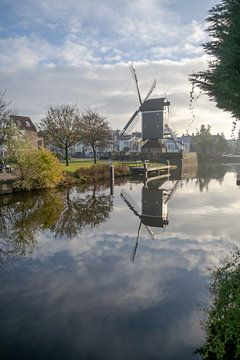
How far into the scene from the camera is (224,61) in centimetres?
489

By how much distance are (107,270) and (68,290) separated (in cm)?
173

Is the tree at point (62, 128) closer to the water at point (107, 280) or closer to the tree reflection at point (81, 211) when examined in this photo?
the tree reflection at point (81, 211)

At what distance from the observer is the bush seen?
26269 millimetres

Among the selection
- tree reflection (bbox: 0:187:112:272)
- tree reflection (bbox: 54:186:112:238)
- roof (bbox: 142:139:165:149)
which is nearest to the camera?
tree reflection (bbox: 0:187:112:272)

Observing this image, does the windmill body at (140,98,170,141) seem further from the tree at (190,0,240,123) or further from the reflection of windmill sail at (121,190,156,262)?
the tree at (190,0,240,123)

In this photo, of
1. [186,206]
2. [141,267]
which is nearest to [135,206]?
[186,206]

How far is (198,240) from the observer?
13094mm

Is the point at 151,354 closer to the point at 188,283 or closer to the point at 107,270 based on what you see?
the point at 188,283

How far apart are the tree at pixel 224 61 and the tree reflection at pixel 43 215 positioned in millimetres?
9087

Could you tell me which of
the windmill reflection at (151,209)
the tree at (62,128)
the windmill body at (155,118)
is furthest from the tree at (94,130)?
the windmill reflection at (151,209)

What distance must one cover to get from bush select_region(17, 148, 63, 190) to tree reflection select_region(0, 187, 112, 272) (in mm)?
1545

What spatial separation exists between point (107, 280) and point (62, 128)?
34010 mm

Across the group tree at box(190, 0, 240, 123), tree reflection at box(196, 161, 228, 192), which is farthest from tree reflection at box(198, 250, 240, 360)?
tree reflection at box(196, 161, 228, 192)

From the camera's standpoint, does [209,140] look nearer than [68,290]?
No
